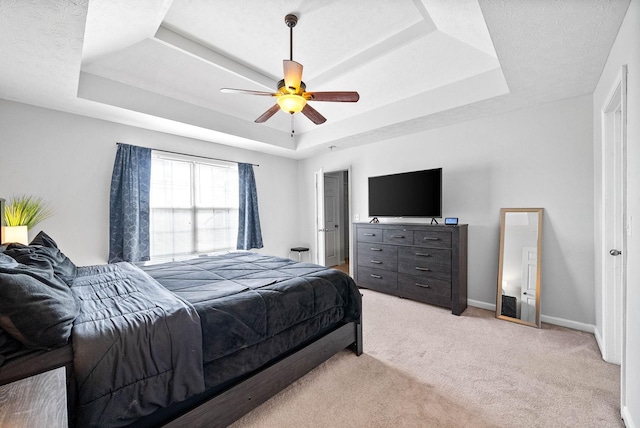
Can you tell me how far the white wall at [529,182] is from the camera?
277cm

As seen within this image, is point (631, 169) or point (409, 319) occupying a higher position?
point (631, 169)

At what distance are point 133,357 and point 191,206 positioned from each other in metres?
3.32

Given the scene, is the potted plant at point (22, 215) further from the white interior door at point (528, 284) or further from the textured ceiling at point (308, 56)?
the white interior door at point (528, 284)

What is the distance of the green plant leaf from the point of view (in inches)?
99.3

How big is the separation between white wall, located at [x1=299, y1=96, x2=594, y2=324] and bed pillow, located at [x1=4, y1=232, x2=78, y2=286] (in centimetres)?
402

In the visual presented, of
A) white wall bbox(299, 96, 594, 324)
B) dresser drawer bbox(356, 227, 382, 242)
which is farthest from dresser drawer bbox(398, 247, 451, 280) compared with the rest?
white wall bbox(299, 96, 594, 324)

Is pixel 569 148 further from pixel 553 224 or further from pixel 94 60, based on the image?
pixel 94 60

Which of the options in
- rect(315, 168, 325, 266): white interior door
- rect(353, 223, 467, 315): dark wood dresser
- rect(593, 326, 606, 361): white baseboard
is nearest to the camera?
rect(593, 326, 606, 361): white baseboard

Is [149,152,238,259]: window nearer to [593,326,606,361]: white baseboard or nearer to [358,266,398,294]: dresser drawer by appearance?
[358,266,398,294]: dresser drawer

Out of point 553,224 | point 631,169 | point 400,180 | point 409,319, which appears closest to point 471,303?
point 409,319

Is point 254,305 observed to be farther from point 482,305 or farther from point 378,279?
point 482,305

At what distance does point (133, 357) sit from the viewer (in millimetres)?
1229

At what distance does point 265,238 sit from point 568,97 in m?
4.71

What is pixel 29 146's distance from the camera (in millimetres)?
2887
